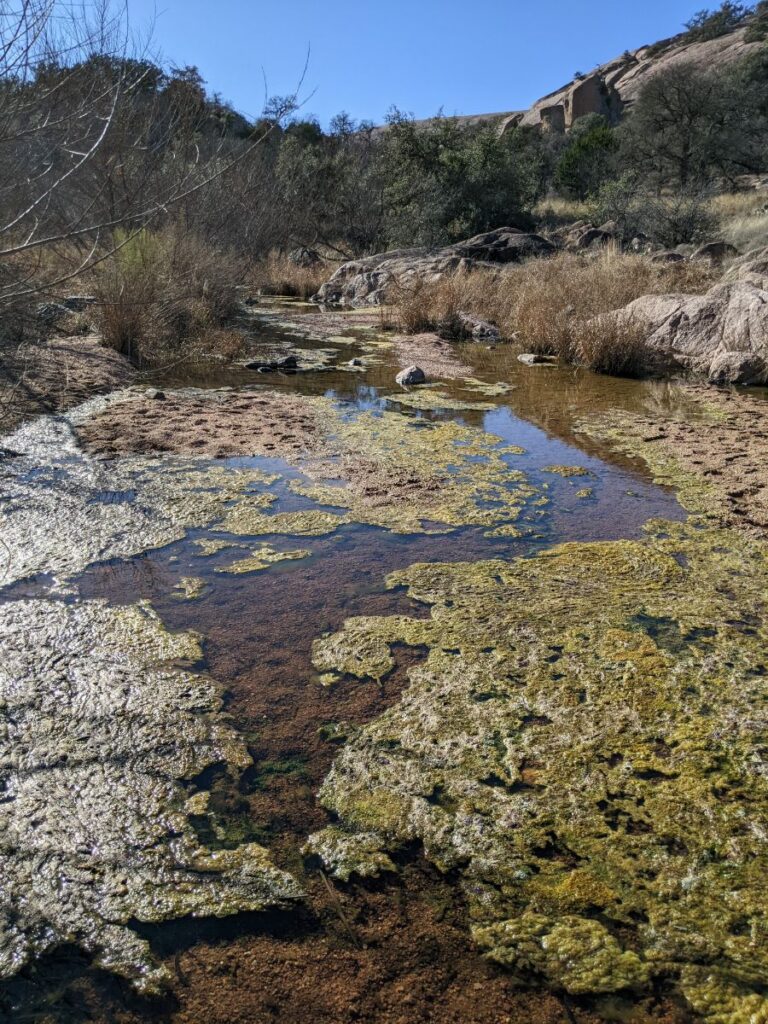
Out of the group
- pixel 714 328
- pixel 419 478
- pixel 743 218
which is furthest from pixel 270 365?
pixel 743 218

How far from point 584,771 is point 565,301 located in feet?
24.3

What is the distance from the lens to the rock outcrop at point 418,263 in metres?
12.2

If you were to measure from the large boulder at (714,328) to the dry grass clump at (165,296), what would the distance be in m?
4.48

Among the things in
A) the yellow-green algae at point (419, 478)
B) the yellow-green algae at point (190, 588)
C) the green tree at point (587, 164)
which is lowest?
the yellow-green algae at point (190, 588)

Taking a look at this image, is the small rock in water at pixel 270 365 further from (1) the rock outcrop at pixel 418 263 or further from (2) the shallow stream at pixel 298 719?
(1) the rock outcrop at pixel 418 263

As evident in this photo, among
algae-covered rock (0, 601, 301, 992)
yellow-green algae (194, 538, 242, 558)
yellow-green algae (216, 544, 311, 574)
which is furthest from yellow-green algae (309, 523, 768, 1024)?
yellow-green algae (194, 538, 242, 558)

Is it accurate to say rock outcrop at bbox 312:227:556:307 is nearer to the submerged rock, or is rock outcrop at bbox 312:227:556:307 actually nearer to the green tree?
the green tree

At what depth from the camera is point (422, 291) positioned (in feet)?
32.5

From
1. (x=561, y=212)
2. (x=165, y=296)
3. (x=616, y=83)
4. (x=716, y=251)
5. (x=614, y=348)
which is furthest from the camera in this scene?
(x=616, y=83)

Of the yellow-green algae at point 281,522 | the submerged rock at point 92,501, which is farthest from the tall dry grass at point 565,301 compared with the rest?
the yellow-green algae at point 281,522

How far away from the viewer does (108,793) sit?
62.2 inches

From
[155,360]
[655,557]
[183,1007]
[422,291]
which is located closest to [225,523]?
[655,557]

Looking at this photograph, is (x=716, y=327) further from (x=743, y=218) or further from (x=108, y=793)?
(x=743, y=218)

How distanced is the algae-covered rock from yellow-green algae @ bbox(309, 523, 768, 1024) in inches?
11.1
